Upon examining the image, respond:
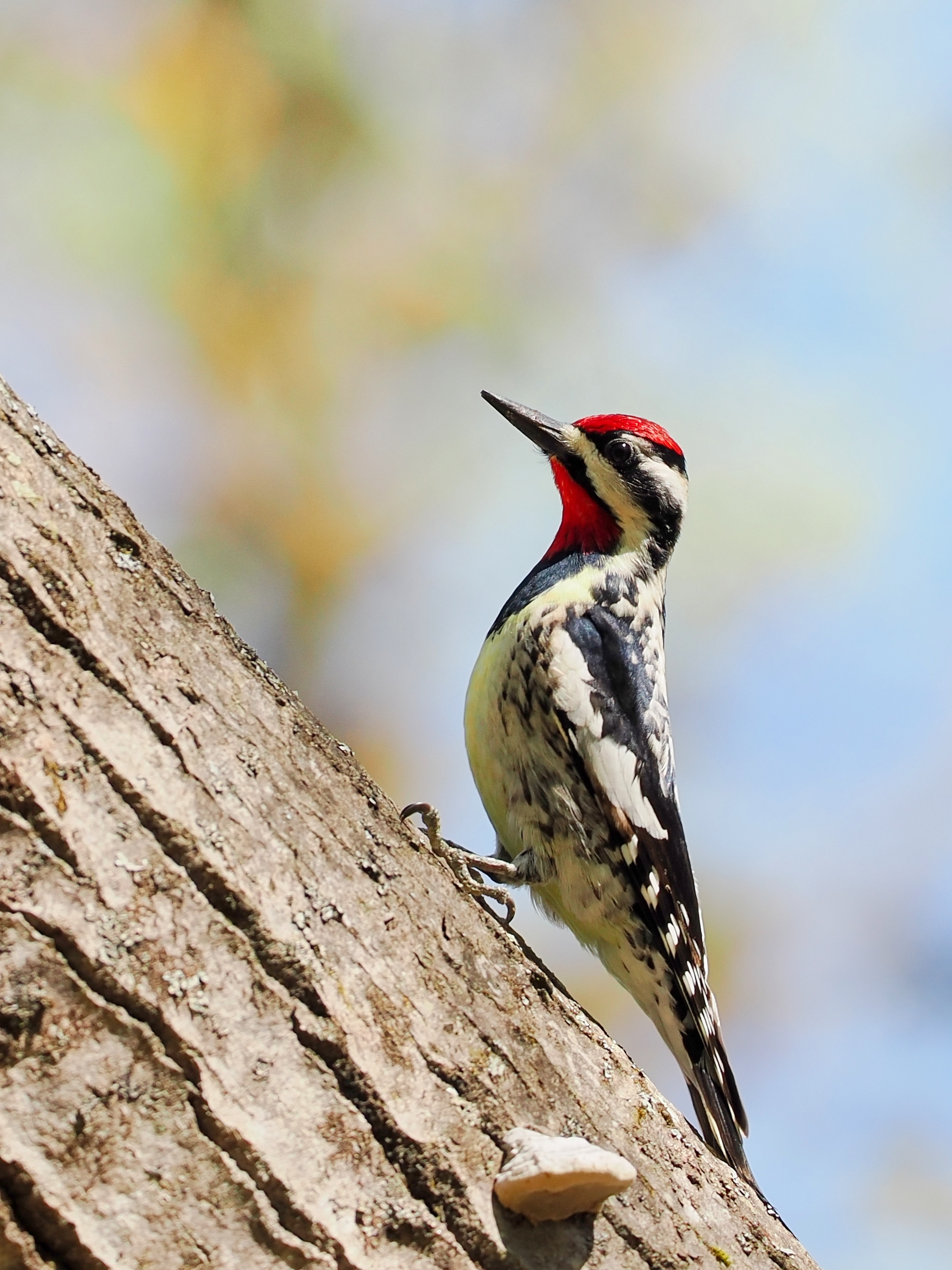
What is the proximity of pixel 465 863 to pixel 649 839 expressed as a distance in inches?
22.9

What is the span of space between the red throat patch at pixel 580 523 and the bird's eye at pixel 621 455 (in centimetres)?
12

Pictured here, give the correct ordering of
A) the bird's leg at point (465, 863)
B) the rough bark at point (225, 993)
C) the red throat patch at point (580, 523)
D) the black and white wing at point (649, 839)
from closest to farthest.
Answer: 1. the rough bark at point (225, 993)
2. the bird's leg at point (465, 863)
3. the black and white wing at point (649, 839)
4. the red throat patch at point (580, 523)

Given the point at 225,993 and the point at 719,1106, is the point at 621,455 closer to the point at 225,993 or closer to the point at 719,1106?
the point at 719,1106

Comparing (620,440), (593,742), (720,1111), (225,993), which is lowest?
(225,993)

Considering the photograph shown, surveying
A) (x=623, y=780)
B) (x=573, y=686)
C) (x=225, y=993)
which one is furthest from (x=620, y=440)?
(x=225, y=993)

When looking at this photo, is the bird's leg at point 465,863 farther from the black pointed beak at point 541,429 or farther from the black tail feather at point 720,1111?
the black pointed beak at point 541,429

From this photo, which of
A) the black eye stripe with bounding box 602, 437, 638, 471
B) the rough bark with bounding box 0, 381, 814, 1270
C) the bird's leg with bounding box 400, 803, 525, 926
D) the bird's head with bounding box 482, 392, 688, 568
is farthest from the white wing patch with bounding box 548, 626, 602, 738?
the rough bark with bounding box 0, 381, 814, 1270

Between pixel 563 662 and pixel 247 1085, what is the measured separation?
1505 millimetres

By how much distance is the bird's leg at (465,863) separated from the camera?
180 centimetres

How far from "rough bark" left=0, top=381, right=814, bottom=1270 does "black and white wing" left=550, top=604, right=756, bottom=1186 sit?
3.04 feet

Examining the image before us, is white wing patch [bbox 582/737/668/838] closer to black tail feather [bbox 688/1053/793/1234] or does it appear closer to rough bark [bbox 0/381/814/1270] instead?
black tail feather [bbox 688/1053/793/1234]

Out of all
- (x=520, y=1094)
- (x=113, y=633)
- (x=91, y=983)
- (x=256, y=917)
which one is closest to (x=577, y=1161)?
(x=520, y=1094)

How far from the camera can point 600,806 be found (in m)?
2.37

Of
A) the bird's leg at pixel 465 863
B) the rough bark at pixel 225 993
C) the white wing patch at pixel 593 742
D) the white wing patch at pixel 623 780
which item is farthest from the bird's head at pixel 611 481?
the rough bark at pixel 225 993
